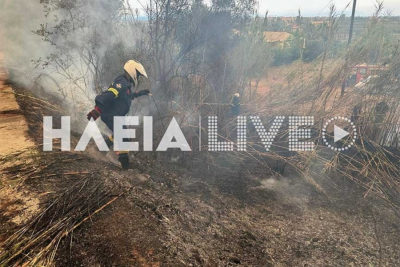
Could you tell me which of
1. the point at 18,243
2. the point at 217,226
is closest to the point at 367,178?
the point at 217,226

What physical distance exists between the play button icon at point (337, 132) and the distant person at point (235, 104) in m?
1.80

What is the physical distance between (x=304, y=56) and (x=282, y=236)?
15.8 ft

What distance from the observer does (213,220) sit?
369cm

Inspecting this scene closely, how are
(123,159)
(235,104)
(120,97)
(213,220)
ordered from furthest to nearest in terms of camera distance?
(235,104) < (123,159) < (120,97) < (213,220)

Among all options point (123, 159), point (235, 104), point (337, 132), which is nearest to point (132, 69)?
point (123, 159)

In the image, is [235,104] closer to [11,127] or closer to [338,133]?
[338,133]

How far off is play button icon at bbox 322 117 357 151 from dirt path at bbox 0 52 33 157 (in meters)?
5.75

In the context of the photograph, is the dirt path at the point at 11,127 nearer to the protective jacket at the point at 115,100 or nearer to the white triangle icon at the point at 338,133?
the protective jacket at the point at 115,100

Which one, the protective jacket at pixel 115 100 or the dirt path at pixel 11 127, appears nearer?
the protective jacket at pixel 115 100

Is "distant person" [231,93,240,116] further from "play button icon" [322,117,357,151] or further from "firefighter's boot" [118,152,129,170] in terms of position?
"firefighter's boot" [118,152,129,170]

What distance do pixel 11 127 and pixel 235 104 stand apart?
472cm

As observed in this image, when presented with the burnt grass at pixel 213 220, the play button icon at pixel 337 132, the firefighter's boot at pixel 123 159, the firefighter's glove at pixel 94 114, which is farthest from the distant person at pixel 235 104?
the firefighter's glove at pixel 94 114

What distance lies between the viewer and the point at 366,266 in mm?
3135

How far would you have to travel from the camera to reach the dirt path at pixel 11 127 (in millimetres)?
4727
